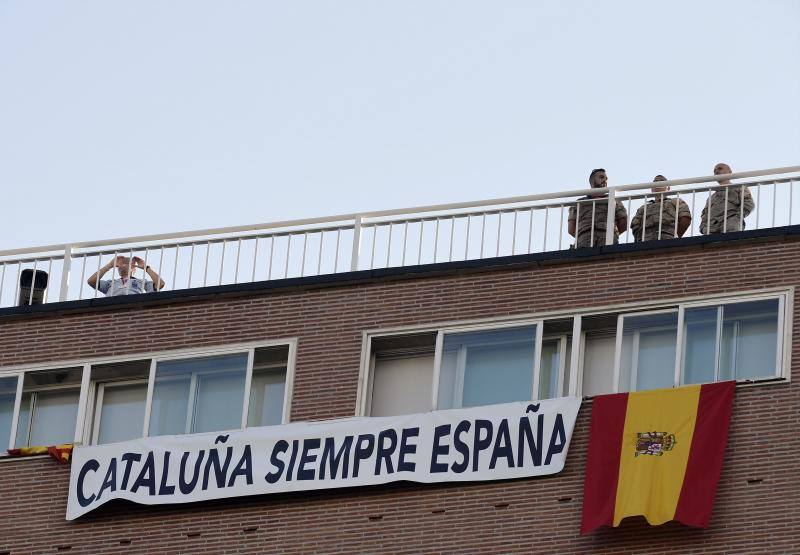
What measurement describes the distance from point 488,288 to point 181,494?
4.74 metres

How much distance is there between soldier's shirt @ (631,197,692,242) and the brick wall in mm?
554

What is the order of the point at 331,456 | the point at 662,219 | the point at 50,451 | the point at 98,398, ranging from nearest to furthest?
the point at 331,456 → the point at 662,219 → the point at 50,451 → the point at 98,398

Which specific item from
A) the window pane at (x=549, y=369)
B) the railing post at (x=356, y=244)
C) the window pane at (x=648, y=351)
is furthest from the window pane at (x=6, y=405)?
the window pane at (x=648, y=351)

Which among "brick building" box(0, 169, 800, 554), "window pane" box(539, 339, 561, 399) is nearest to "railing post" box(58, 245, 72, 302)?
"brick building" box(0, 169, 800, 554)

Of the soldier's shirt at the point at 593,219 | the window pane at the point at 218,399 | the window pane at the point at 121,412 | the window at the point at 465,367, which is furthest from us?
the window pane at the point at 121,412

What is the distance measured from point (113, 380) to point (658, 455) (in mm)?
7939

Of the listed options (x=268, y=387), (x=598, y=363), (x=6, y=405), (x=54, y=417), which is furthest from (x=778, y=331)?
(x=6, y=405)

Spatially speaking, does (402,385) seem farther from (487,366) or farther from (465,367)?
(487,366)

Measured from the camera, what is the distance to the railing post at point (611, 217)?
31891 mm

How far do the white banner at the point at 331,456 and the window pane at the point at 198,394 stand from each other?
1.20 ft

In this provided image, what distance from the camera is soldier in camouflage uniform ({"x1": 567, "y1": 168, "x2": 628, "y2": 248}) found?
32.2 m

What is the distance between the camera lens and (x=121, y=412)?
33531mm

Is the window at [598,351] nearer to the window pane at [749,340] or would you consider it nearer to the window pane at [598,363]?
the window pane at [598,363]

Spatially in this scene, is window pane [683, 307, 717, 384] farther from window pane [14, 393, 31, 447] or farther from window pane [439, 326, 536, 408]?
window pane [14, 393, 31, 447]
